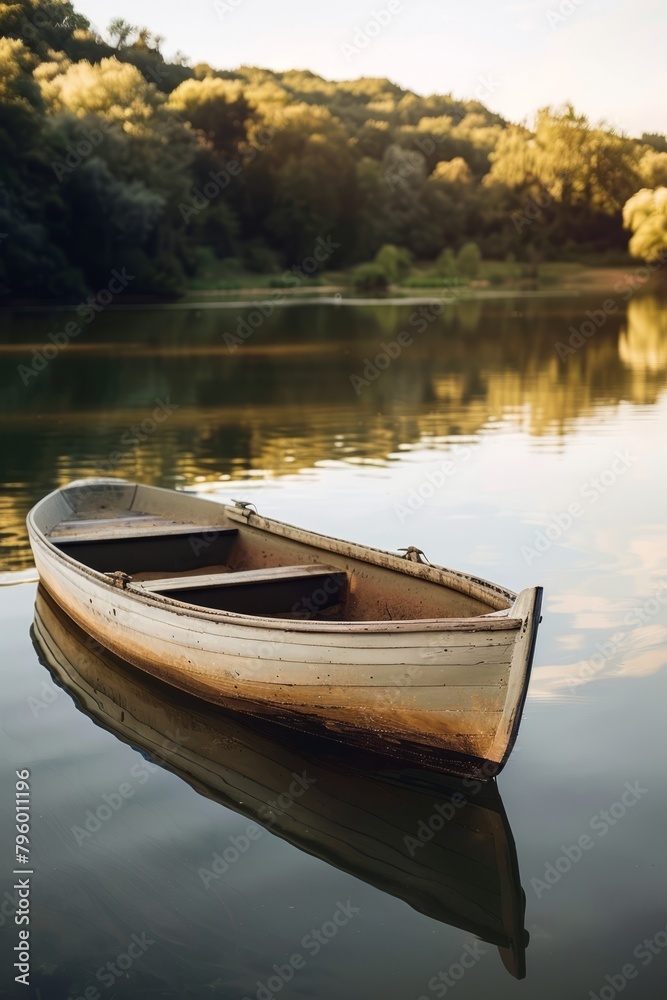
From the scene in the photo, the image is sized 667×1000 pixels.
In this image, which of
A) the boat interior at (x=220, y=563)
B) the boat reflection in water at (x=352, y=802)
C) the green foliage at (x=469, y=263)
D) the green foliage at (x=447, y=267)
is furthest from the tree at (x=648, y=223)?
the boat reflection in water at (x=352, y=802)

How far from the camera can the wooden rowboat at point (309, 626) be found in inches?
222

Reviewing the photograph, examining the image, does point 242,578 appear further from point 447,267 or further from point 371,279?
point 447,267

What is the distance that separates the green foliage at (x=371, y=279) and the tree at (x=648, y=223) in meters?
20.5

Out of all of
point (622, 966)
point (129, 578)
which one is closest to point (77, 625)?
point (129, 578)

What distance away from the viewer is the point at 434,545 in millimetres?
10508

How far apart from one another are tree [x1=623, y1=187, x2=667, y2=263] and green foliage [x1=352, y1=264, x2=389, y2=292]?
20.5 metres

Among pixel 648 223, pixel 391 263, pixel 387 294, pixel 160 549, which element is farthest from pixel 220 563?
pixel 648 223

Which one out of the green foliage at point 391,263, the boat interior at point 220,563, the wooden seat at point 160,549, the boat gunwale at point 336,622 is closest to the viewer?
the boat gunwale at point 336,622

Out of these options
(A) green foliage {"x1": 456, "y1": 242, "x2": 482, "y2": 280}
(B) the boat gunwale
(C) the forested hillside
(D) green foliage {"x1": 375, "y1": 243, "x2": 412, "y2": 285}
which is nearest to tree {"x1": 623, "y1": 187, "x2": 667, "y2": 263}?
(C) the forested hillside

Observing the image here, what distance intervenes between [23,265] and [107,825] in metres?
45.9

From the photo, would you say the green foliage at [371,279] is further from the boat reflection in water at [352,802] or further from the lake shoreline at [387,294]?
the boat reflection in water at [352,802]

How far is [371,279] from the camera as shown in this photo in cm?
7488

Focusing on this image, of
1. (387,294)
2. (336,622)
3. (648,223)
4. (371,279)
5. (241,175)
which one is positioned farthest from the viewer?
(241,175)

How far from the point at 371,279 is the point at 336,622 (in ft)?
231
